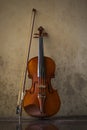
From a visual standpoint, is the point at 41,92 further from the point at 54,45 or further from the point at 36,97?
the point at 54,45

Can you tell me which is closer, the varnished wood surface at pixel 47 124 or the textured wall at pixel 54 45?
the varnished wood surface at pixel 47 124

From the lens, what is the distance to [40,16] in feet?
16.5

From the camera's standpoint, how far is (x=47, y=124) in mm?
4258

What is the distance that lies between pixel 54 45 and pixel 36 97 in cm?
105

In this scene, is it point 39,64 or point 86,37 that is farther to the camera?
point 86,37

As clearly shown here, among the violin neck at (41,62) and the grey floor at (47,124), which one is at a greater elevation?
the violin neck at (41,62)

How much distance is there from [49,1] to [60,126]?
211cm

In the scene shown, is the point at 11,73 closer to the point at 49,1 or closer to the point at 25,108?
the point at 25,108

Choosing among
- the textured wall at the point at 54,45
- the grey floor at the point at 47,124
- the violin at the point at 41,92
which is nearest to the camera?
the grey floor at the point at 47,124

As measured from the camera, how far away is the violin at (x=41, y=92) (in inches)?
172

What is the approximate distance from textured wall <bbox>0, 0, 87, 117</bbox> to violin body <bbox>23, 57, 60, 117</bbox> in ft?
1.45

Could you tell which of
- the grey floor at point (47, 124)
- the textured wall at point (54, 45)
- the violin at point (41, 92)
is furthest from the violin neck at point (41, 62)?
the grey floor at point (47, 124)

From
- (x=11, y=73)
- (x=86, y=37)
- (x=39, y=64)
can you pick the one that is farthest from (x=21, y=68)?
(x=86, y=37)

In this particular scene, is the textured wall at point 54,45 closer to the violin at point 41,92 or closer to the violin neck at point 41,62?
the violin neck at point 41,62
